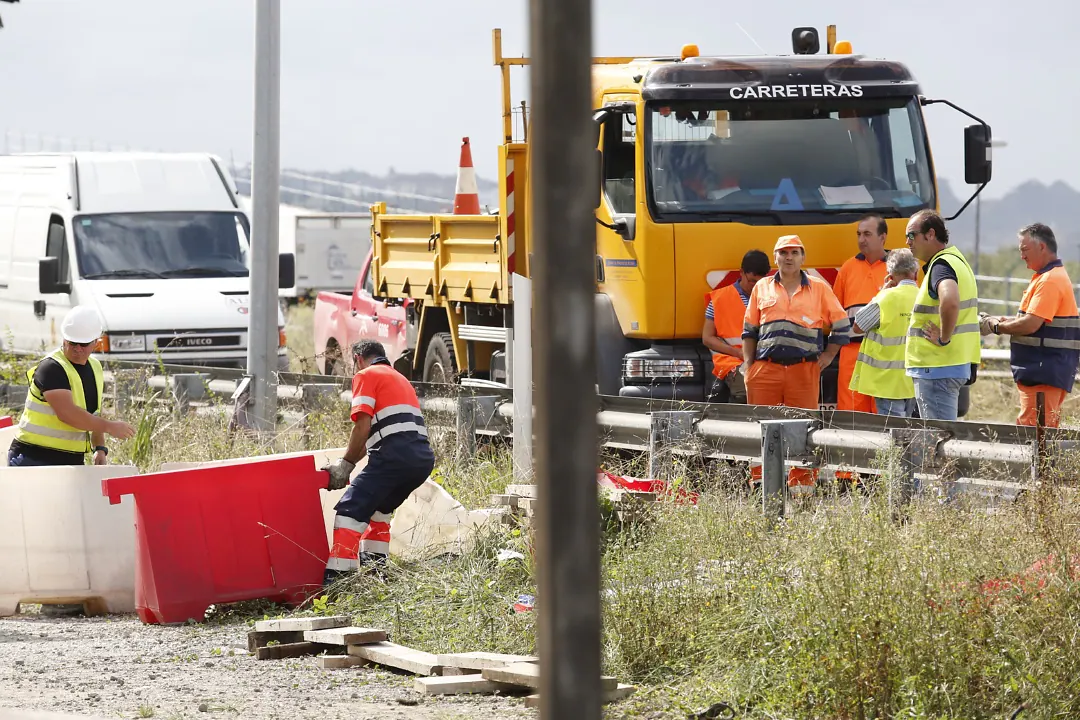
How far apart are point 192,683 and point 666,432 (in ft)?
12.9

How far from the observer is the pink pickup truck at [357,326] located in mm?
16219

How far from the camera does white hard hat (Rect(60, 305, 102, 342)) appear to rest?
376 inches

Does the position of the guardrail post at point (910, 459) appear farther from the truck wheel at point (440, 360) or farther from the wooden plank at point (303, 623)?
the truck wheel at point (440, 360)

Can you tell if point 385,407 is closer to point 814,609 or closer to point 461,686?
point 461,686

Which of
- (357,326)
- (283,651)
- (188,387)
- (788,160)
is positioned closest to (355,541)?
(283,651)

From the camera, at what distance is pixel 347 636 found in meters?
7.34

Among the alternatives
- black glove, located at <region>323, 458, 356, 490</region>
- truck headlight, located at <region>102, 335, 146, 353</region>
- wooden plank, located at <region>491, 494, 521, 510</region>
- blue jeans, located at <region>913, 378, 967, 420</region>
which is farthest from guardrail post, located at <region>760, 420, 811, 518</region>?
truck headlight, located at <region>102, 335, 146, 353</region>

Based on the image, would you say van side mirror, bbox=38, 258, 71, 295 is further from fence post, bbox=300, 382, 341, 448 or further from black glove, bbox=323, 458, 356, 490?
black glove, bbox=323, 458, 356, 490

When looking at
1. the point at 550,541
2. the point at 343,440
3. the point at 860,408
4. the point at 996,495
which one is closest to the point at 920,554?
the point at 996,495

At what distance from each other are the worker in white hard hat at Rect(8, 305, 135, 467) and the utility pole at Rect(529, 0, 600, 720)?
245 inches

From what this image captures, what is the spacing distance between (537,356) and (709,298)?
7.82 m

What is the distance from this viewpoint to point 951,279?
30.6 feet

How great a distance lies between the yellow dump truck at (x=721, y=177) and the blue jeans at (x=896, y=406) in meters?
1.37

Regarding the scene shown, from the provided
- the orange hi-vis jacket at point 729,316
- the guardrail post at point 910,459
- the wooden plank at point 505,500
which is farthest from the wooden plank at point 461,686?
the orange hi-vis jacket at point 729,316
